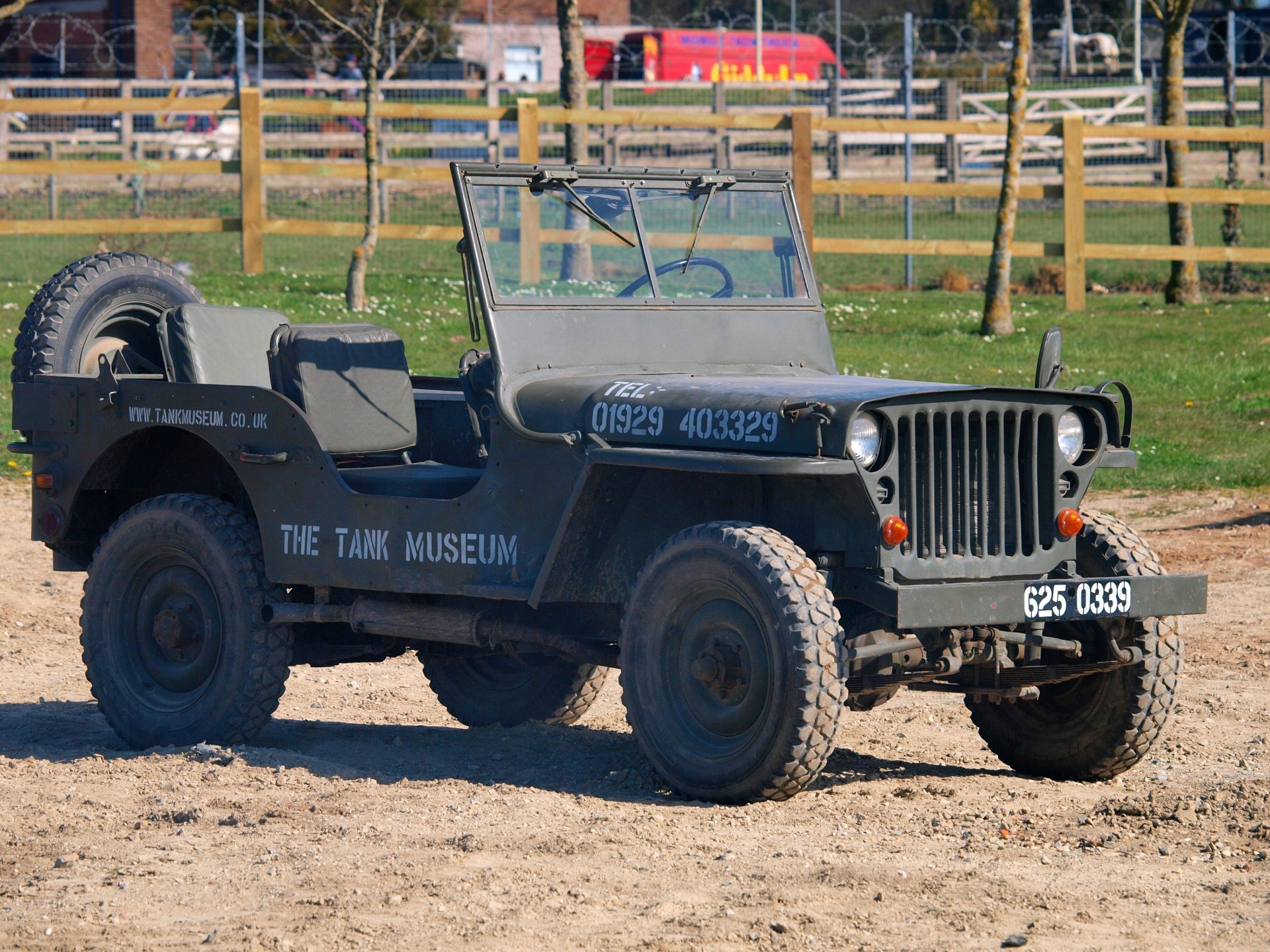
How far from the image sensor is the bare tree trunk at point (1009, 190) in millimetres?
17516

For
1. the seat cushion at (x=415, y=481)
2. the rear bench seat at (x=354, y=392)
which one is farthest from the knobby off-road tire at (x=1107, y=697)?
the rear bench seat at (x=354, y=392)

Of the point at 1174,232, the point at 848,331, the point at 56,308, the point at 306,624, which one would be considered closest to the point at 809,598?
the point at 306,624

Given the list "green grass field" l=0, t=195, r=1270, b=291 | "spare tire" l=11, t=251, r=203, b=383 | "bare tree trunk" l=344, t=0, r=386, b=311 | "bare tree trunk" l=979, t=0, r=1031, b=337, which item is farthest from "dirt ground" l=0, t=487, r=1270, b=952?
"green grass field" l=0, t=195, r=1270, b=291

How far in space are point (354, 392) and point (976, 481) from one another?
7.88 ft

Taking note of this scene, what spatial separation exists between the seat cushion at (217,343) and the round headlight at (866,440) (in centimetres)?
272

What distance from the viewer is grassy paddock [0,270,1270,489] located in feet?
44.7

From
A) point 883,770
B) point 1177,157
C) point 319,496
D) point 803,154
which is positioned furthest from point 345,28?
point 883,770

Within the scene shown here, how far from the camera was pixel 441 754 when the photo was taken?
6941 mm

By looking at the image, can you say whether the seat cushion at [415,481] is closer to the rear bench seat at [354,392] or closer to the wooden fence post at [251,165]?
the rear bench seat at [354,392]

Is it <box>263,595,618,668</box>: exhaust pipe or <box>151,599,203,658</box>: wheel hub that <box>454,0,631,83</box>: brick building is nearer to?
<box>151,599,203,658</box>: wheel hub

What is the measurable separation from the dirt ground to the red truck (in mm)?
36971

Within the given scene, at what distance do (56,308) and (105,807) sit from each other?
267 centimetres

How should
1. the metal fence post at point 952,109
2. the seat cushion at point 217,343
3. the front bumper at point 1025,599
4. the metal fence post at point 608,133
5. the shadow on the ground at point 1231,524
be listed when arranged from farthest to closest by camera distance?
1. the metal fence post at point 952,109
2. the metal fence post at point 608,133
3. the shadow on the ground at point 1231,524
4. the seat cushion at point 217,343
5. the front bumper at point 1025,599

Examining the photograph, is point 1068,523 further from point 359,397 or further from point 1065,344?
point 1065,344
